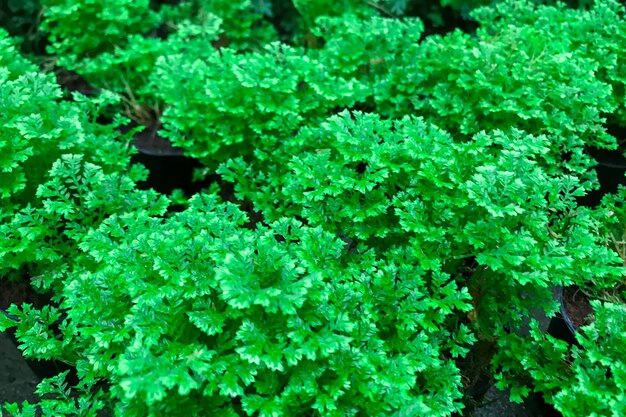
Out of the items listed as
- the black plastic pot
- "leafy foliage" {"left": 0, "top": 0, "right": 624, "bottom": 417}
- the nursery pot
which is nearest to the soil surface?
"leafy foliage" {"left": 0, "top": 0, "right": 624, "bottom": 417}

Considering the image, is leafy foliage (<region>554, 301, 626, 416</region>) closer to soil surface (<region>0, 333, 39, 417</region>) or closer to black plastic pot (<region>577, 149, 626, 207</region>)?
black plastic pot (<region>577, 149, 626, 207</region>)

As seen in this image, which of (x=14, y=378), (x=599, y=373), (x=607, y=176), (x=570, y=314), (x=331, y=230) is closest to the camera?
(x=599, y=373)

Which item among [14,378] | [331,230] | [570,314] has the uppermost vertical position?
[331,230]

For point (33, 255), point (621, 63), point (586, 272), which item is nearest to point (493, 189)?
point (586, 272)

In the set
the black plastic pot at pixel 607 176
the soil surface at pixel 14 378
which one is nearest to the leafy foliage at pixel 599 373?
the black plastic pot at pixel 607 176

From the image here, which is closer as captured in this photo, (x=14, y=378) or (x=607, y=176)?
(x=14, y=378)

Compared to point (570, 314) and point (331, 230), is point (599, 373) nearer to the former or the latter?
point (570, 314)

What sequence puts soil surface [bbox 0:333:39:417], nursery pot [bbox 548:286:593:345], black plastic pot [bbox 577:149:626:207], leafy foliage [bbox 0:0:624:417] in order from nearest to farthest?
leafy foliage [bbox 0:0:624:417], nursery pot [bbox 548:286:593:345], soil surface [bbox 0:333:39:417], black plastic pot [bbox 577:149:626:207]

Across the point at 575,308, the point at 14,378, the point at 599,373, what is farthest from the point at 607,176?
the point at 14,378

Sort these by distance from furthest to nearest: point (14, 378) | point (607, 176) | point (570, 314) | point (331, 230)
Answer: point (607, 176) < point (14, 378) < point (570, 314) < point (331, 230)

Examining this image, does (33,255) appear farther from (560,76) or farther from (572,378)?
(560,76)

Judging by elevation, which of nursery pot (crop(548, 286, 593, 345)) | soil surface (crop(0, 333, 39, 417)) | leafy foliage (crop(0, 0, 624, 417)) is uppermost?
leafy foliage (crop(0, 0, 624, 417))
